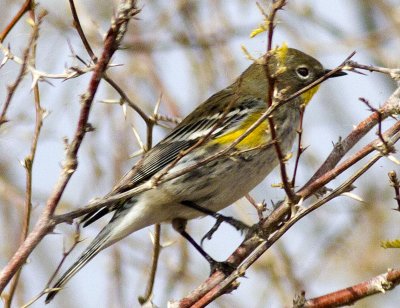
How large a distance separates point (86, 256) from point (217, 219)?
99 centimetres

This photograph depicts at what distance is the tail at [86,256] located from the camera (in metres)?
4.38

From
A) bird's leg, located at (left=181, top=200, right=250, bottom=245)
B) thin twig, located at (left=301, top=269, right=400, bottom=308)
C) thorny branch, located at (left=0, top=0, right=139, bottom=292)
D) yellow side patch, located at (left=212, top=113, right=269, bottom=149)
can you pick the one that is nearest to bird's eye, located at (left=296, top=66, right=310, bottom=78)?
yellow side patch, located at (left=212, top=113, right=269, bottom=149)

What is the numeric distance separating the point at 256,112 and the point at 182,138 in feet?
1.93

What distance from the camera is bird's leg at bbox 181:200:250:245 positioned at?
4918 mm

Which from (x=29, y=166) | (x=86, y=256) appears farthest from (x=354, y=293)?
(x=86, y=256)

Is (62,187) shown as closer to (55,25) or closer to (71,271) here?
(71,271)

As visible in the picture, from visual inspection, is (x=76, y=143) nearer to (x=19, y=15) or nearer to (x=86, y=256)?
(x=19, y=15)

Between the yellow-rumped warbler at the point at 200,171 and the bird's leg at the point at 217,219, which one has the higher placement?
the yellow-rumped warbler at the point at 200,171

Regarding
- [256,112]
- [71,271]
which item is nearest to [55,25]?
[256,112]

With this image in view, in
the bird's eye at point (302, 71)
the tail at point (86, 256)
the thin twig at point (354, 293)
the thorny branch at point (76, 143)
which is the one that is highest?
the bird's eye at point (302, 71)

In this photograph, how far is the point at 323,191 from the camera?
400 centimetres

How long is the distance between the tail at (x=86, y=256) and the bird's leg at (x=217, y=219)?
0.63 metres

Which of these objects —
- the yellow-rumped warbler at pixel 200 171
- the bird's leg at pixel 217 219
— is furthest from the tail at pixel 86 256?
the bird's leg at pixel 217 219

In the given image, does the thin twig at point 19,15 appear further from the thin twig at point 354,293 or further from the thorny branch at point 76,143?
the thin twig at point 354,293
